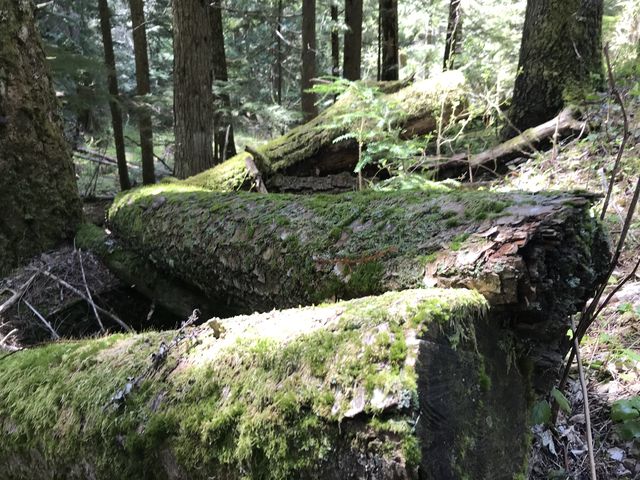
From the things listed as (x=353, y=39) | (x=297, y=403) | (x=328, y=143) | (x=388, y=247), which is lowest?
(x=297, y=403)

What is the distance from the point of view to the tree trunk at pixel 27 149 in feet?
15.5

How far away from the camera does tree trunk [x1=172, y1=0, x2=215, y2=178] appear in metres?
6.73

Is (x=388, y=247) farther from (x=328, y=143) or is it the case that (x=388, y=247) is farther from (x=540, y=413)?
(x=328, y=143)

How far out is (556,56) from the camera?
5586 mm

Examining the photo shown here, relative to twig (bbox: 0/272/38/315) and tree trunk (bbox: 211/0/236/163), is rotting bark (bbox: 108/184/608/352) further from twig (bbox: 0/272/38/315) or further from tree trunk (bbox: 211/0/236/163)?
tree trunk (bbox: 211/0/236/163)

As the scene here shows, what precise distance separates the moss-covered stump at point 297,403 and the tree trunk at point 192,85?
5.56m

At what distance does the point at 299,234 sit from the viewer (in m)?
2.81

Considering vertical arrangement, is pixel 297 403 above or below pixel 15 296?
above

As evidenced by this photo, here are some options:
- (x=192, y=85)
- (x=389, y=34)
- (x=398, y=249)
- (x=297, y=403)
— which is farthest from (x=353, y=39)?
(x=297, y=403)

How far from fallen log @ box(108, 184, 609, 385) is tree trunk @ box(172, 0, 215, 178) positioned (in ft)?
11.7

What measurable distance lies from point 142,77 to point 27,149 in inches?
298

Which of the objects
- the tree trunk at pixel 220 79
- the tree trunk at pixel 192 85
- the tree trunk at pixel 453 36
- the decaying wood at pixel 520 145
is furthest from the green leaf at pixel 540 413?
the tree trunk at pixel 220 79

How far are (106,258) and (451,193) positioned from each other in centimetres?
371

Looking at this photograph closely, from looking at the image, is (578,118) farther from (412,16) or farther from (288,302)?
(412,16)
